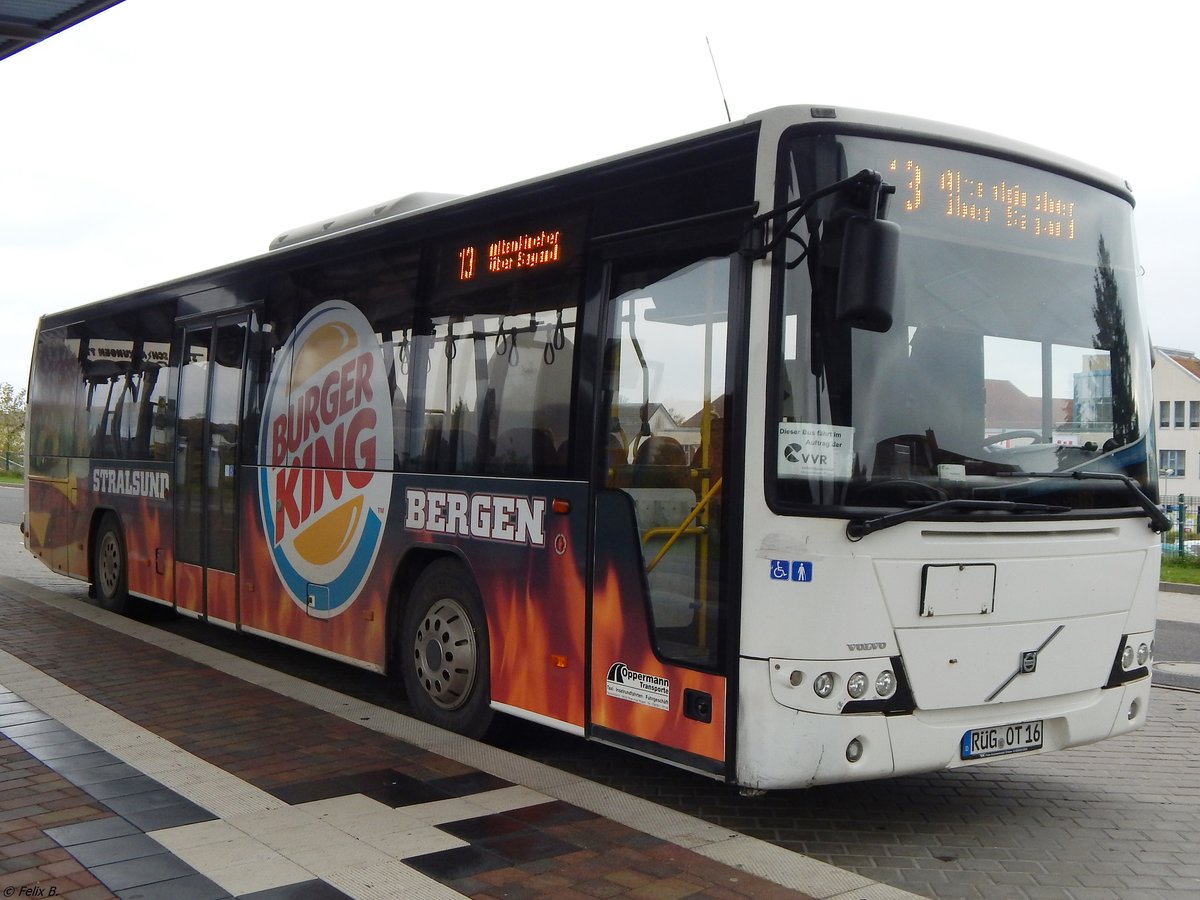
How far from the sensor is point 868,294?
16.1 ft

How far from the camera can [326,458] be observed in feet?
28.3

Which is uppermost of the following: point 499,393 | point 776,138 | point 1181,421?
A: point 1181,421

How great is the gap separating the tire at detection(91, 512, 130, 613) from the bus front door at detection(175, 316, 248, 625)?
1.55 metres

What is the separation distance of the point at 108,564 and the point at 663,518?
8.48m

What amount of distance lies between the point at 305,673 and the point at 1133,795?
606cm

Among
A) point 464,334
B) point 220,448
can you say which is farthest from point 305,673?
point 464,334

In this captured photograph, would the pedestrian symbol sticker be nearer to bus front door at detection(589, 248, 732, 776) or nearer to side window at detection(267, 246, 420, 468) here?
bus front door at detection(589, 248, 732, 776)

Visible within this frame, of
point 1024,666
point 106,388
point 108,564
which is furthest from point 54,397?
point 1024,666

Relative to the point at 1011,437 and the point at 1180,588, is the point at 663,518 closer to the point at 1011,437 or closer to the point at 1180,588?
the point at 1011,437

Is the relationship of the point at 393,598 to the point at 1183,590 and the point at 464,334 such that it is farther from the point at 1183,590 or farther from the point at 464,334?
the point at 1183,590

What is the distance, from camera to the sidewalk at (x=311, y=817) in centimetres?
479

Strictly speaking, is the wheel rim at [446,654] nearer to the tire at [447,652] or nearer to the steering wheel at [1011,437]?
the tire at [447,652]

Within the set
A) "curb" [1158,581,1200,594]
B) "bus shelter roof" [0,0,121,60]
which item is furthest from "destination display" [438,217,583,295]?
"curb" [1158,581,1200,594]

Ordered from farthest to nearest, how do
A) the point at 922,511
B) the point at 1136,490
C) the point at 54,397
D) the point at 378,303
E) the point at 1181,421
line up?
the point at 1181,421 < the point at 54,397 < the point at 378,303 < the point at 1136,490 < the point at 922,511
